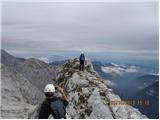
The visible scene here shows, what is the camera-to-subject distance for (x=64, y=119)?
25.7 feet

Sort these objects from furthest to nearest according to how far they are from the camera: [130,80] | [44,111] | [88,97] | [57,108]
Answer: [130,80] < [88,97] < [44,111] < [57,108]

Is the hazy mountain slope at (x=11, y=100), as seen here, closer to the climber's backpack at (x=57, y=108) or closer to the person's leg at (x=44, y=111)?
the person's leg at (x=44, y=111)

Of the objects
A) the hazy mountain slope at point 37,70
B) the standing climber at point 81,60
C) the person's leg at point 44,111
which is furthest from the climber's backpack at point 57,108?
the hazy mountain slope at point 37,70

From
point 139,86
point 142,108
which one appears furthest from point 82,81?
point 139,86

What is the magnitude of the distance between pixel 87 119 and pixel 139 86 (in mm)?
9207

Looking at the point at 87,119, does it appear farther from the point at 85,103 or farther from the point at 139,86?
the point at 139,86

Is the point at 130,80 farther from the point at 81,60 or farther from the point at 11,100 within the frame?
the point at 11,100

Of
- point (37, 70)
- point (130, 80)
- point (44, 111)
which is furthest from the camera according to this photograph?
point (37, 70)

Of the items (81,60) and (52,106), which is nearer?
(52,106)
